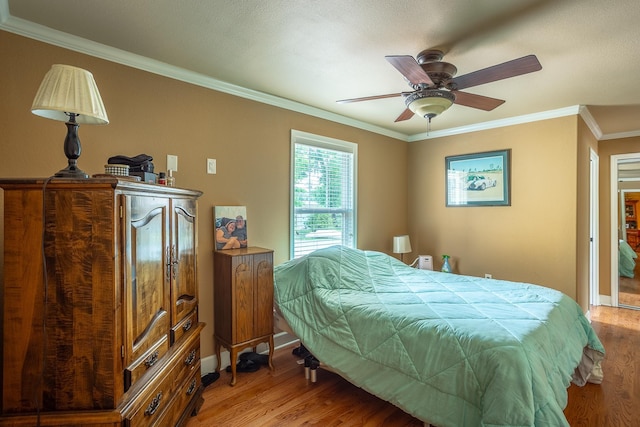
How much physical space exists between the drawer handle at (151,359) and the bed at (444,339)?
1136mm

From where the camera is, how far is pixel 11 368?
1213 mm

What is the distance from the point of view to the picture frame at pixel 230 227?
269cm

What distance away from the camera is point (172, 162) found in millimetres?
2482

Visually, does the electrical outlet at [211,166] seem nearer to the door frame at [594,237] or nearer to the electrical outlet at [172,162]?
the electrical outlet at [172,162]

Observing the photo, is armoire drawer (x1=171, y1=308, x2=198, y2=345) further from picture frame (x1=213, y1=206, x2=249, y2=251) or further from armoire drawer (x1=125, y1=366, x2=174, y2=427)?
picture frame (x1=213, y1=206, x2=249, y2=251)

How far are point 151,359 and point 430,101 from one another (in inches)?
86.3

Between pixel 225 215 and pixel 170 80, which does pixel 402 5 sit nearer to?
pixel 170 80

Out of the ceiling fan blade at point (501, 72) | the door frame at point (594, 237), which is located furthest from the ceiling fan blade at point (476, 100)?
the door frame at point (594, 237)

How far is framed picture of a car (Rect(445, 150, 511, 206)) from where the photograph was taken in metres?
3.86

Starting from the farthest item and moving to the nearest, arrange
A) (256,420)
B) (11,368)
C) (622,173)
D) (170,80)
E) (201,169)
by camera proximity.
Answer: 1. (622,173)
2. (201,169)
3. (170,80)
4. (256,420)
5. (11,368)

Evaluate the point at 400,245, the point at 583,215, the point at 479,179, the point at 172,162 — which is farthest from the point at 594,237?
the point at 172,162

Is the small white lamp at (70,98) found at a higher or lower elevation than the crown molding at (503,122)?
lower

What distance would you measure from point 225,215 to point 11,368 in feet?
5.46

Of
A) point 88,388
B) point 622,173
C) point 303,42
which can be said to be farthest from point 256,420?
point 622,173
